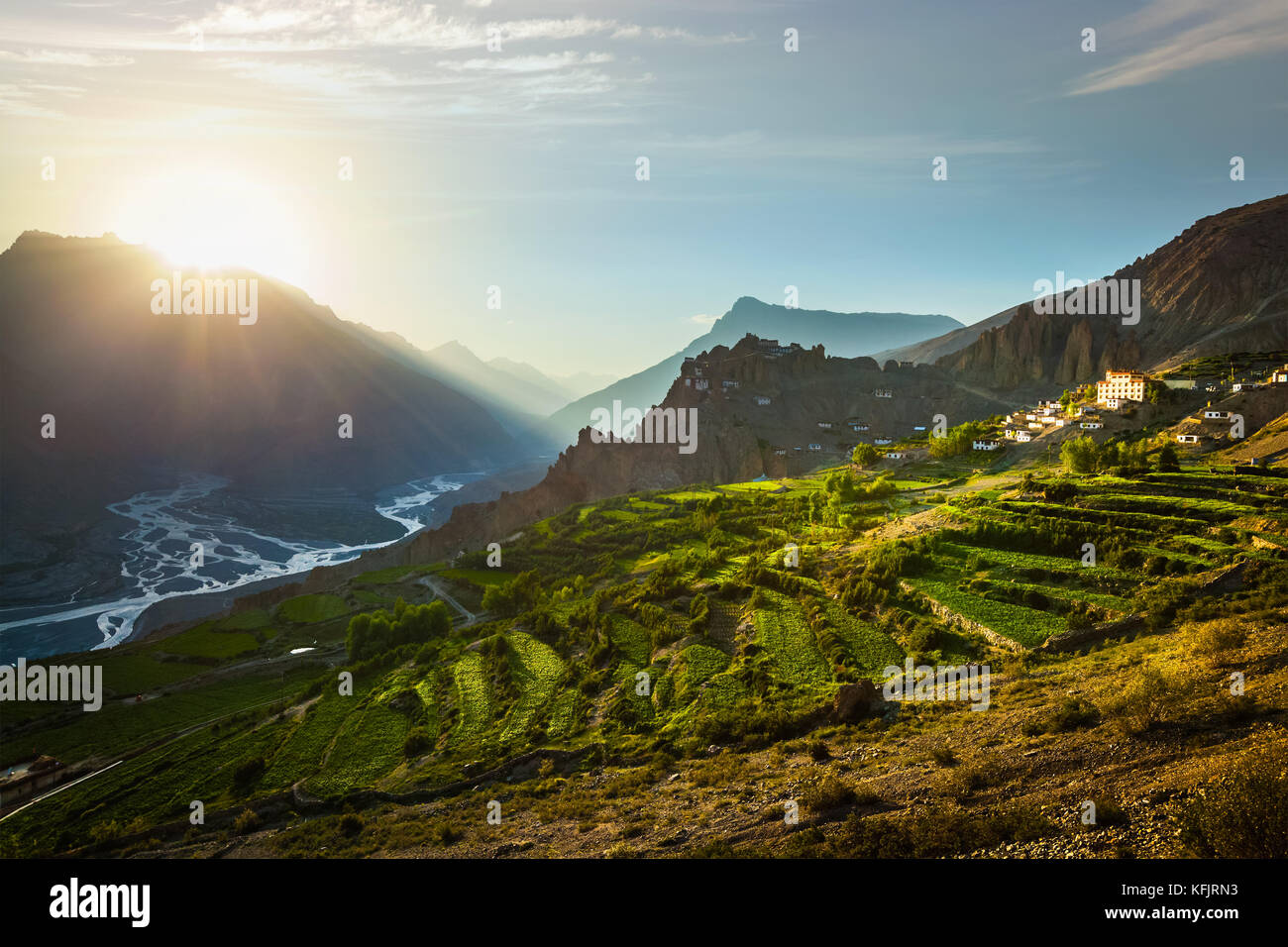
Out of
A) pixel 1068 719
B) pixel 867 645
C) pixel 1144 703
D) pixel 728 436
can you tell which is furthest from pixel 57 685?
pixel 728 436

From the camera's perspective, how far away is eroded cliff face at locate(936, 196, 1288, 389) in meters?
128

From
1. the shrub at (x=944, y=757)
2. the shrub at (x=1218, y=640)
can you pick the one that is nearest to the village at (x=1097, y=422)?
the shrub at (x=1218, y=640)

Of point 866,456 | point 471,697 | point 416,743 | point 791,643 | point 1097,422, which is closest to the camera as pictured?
point 416,743

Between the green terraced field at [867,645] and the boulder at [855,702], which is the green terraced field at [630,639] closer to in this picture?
the green terraced field at [867,645]

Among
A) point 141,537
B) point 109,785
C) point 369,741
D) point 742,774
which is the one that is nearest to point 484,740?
point 369,741

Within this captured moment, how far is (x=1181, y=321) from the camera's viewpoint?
139 m

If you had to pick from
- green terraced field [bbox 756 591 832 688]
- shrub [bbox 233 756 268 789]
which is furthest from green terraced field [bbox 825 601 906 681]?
shrub [bbox 233 756 268 789]

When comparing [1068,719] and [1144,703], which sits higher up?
[1144,703]

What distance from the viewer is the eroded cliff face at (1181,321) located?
128 meters

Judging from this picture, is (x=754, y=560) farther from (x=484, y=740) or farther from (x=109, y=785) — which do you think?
(x=109, y=785)

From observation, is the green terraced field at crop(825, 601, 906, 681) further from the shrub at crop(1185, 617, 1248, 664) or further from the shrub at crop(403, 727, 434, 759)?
the shrub at crop(403, 727, 434, 759)

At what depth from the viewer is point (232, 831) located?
85.7 feet
